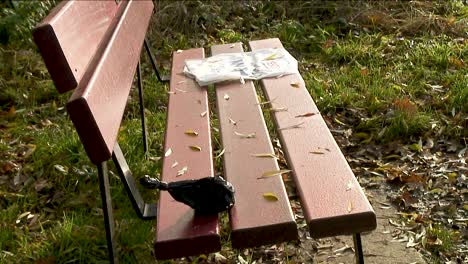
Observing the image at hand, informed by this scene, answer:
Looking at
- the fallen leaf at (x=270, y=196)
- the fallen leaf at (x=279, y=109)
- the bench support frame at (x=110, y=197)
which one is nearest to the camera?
the fallen leaf at (x=270, y=196)

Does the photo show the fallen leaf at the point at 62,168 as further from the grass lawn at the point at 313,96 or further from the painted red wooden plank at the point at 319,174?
the painted red wooden plank at the point at 319,174

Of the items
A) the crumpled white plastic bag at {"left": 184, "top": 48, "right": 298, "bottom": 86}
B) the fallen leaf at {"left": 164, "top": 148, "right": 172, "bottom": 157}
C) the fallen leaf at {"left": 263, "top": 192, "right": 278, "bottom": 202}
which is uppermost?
the fallen leaf at {"left": 263, "top": 192, "right": 278, "bottom": 202}

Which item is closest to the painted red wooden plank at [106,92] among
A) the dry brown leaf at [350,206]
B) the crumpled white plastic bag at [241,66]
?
the crumpled white plastic bag at [241,66]

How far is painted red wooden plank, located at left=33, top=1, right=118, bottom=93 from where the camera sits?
2203mm

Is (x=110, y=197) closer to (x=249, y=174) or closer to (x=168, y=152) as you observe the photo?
(x=168, y=152)

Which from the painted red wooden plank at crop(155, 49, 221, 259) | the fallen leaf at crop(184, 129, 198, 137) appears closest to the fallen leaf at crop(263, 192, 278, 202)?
the painted red wooden plank at crop(155, 49, 221, 259)

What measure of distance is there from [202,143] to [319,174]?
1.71 feet

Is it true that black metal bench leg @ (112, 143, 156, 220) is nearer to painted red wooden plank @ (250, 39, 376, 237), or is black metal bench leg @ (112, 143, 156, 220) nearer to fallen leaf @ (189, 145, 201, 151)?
fallen leaf @ (189, 145, 201, 151)

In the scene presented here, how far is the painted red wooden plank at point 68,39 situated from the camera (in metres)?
2.20

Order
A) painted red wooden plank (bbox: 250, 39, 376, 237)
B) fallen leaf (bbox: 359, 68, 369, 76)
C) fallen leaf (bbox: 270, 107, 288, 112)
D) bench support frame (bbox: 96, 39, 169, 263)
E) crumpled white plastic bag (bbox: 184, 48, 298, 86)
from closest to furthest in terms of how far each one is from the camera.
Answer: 1. painted red wooden plank (bbox: 250, 39, 376, 237)
2. bench support frame (bbox: 96, 39, 169, 263)
3. fallen leaf (bbox: 270, 107, 288, 112)
4. crumpled white plastic bag (bbox: 184, 48, 298, 86)
5. fallen leaf (bbox: 359, 68, 369, 76)

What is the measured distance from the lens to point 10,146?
4152 mm

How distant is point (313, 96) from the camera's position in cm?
455

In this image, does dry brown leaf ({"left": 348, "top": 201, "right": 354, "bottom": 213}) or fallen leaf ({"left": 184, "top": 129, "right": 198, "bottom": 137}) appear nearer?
dry brown leaf ({"left": 348, "top": 201, "right": 354, "bottom": 213})

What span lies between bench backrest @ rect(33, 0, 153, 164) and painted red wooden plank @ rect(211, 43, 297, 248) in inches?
15.4
